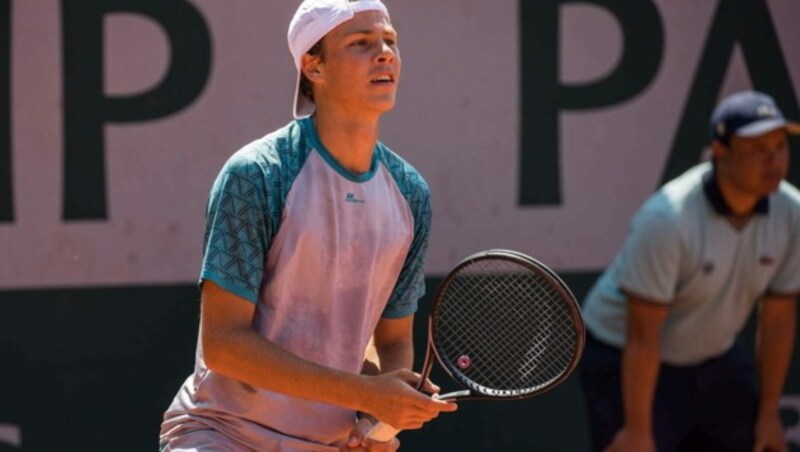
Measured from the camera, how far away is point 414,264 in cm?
412

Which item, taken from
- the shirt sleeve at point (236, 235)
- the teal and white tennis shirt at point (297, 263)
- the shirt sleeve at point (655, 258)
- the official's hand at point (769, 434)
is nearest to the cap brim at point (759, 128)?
the shirt sleeve at point (655, 258)

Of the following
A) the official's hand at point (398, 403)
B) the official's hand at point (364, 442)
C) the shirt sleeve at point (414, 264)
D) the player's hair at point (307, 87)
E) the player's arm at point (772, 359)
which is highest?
the player's hair at point (307, 87)

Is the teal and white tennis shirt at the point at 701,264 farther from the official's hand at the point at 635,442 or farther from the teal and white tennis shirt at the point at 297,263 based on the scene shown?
the teal and white tennis shirt at the point at 297,263

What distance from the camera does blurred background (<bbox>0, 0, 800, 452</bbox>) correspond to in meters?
6.67

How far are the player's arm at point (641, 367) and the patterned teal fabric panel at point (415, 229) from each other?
1529 mm

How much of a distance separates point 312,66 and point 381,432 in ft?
2.65

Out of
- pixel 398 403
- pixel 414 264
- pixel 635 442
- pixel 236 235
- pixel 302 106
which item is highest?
pixel 302 106

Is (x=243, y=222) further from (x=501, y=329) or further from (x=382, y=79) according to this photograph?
(x=501, y=329)

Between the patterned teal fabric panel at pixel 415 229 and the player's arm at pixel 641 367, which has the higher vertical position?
the patterned teal fabric panel at pixel 415 229

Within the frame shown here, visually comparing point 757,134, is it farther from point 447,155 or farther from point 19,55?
point 19,55

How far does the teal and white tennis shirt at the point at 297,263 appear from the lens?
3734 mm

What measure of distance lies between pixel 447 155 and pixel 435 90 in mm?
241

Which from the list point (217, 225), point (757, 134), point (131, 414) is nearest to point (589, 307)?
point (757, 134)

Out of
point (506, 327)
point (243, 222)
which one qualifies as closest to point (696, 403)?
point (506, 327)
